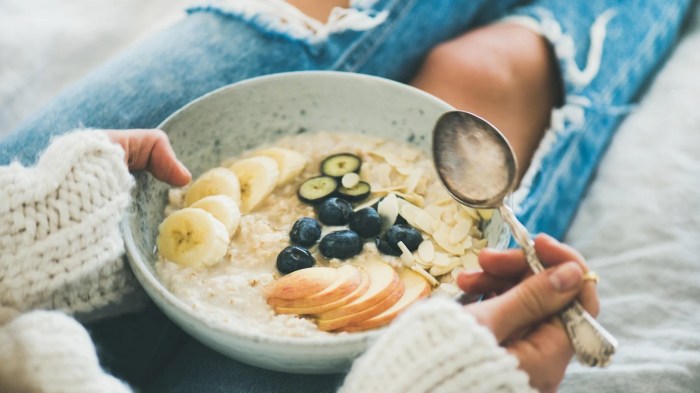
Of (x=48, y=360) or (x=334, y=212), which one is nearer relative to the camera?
(x=48, y=360)

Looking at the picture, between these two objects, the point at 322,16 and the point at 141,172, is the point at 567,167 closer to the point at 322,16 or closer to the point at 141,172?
the point at 322,16

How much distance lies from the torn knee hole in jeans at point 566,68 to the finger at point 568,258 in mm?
310

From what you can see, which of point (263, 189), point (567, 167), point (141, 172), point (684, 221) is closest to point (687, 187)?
point (684, 221)

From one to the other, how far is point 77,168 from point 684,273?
0.74 meters

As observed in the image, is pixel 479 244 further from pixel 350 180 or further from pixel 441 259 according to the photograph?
pixel 350 180

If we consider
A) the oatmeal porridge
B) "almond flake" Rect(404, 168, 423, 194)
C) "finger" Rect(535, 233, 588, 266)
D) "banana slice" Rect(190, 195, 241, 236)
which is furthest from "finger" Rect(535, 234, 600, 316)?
"banana slice" Rect(190, 195, 241, 236)

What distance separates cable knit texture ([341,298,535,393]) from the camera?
54 cm

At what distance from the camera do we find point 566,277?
555 mm

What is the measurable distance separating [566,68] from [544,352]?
551 millimetres

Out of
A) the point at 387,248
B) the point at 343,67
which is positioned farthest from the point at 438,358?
the point at 343,67

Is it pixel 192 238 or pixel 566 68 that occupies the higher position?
pixel 566 68

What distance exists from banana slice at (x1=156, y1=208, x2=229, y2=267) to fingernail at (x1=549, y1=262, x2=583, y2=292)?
332 millimetres

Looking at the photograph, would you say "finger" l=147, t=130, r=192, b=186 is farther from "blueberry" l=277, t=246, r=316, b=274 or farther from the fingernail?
the fingernail

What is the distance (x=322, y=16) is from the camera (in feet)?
3.17
